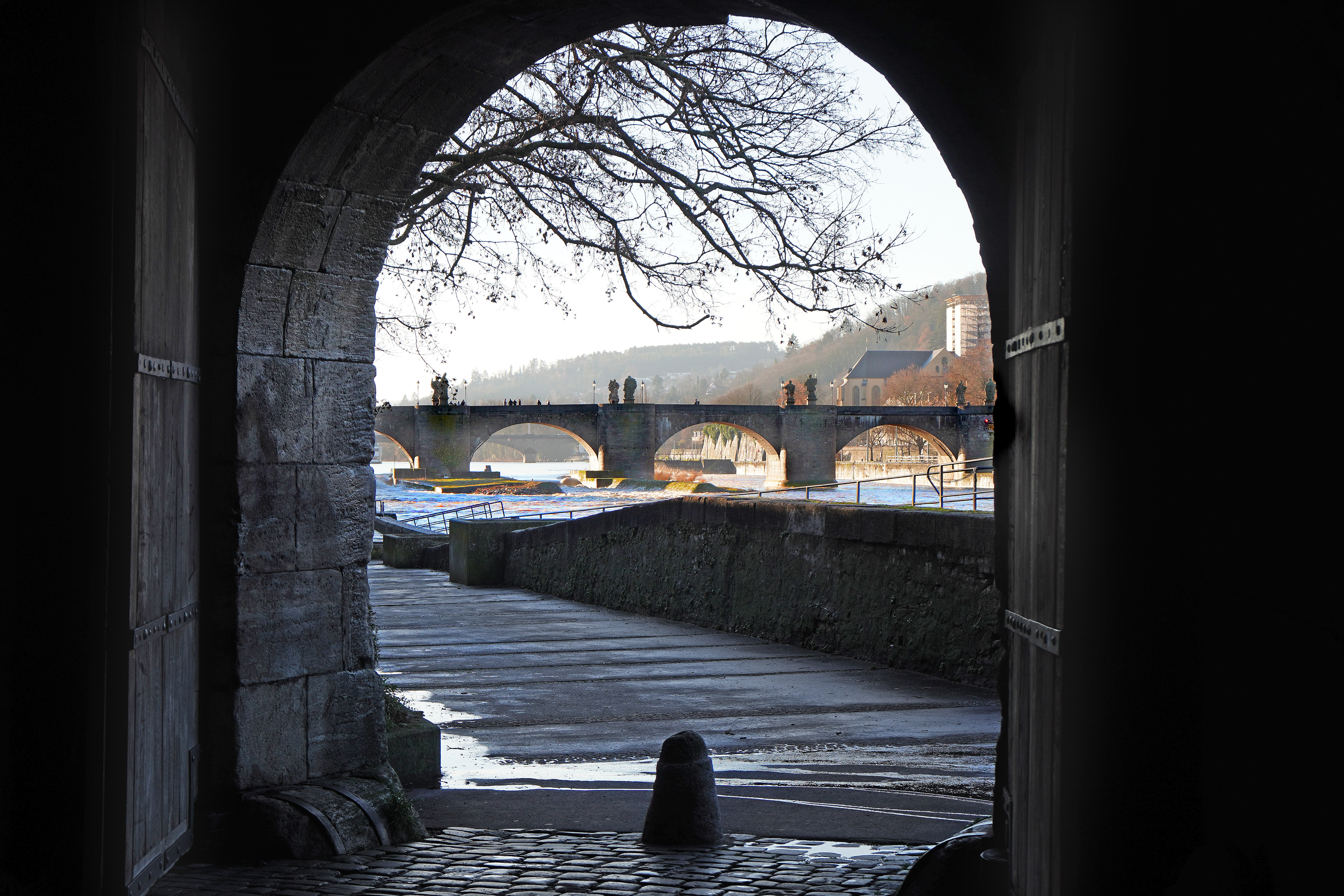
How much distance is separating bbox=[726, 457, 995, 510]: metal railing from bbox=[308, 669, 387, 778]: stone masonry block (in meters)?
2.22

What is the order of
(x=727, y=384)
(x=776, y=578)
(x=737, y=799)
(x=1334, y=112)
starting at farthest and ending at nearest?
1. (x=727, y=384)
2. (x=776, y=578)
3. (x=737, y=799)
4. (x=1334, y=112)

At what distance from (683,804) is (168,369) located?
2040mm

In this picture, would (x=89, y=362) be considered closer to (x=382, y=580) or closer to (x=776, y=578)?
(x=776, y=578)

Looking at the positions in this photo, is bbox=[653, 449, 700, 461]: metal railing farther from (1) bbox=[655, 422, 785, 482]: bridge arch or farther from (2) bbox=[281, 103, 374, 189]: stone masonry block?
(2) bbox=[281, 103, 374, 189]: stone masonry block

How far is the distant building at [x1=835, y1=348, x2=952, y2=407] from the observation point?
10706cm

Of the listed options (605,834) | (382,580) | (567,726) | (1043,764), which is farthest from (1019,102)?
(382,580)

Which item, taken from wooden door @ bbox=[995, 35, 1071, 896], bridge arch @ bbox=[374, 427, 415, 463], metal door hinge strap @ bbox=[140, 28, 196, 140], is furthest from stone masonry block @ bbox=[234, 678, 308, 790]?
bridge arch @ bbox=[374, 427, 415, 463]

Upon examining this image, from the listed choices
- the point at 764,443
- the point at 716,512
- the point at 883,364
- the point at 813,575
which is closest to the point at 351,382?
the point at 813,575

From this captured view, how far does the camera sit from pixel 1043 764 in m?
2.29

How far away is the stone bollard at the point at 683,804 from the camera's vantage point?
12.8 feet

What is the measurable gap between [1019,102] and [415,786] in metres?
3.47

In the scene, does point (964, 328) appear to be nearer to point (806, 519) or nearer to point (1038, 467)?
point (806, 519)

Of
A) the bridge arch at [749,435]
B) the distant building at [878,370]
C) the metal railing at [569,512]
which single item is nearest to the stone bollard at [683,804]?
the metal railing at [569,512]

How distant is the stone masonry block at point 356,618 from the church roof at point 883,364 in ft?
343
